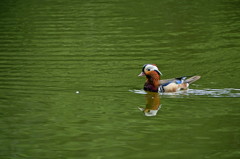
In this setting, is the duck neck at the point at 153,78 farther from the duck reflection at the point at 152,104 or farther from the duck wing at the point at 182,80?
the duck reflection at the point at 152,104

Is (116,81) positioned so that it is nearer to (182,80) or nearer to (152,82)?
(152,82)

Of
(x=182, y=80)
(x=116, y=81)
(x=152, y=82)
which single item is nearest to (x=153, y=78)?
(x=152, y=82)

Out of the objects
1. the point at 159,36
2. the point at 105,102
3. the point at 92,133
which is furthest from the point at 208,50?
the point at 92,133

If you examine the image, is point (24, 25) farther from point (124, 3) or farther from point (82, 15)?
point (124, 3)

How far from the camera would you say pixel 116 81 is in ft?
47.0

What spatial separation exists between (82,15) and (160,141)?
15.8 meters

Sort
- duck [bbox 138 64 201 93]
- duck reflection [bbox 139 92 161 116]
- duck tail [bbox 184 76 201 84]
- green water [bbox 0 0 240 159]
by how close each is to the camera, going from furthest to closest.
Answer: duck tail [bbox 184 76 201 84] → duck [bbox 138 64 201 93] → duck reflection [bbox 139 92 161 116] → green water [bbox 0 0 240 159]

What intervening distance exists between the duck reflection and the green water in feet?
0.55

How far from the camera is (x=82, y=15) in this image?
82.0ft

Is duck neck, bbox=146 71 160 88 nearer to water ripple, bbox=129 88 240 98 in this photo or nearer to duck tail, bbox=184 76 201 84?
water ripple, bbox=129 88 240 98

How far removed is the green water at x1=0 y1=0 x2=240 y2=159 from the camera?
966 cm

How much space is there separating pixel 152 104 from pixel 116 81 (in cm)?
194

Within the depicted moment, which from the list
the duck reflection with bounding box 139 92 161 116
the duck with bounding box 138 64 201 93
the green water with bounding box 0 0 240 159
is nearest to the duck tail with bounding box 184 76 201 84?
the duck with bounding box 138 64 201 93

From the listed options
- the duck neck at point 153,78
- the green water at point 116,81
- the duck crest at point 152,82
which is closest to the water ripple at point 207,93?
the green water at point 116,81
